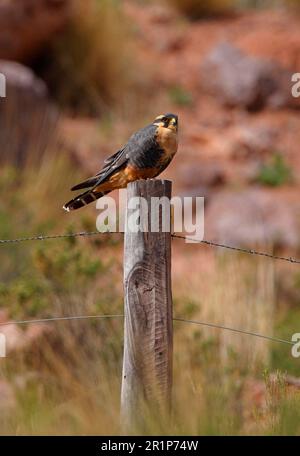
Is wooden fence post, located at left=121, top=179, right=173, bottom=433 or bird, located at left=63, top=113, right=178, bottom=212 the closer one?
wooden fence post, located at left=121, top=179, right=173, bottom=433

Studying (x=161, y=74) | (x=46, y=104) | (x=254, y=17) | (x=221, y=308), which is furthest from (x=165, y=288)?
(x=254, y=17)

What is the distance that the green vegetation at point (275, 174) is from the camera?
468 inches

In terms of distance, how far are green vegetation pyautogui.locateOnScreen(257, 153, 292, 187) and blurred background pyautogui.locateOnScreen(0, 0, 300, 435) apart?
23 millimetres

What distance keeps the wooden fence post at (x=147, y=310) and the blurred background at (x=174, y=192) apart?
0.44 ft

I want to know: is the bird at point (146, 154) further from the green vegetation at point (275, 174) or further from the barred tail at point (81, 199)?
the green vegetation at point (275, 174)

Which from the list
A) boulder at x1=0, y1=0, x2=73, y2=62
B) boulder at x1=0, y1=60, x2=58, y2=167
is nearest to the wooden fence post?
boulder at x1=0, y1=60, x2=58, y2=167

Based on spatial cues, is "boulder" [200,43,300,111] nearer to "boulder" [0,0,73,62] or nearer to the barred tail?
"boulder" [0,0,73,62]

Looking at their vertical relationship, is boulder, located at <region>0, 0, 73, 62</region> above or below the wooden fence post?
above

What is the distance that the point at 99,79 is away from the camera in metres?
13.6

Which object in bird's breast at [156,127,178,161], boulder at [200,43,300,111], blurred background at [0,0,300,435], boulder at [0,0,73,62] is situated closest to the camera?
bird's breast at [156,127,178,161]

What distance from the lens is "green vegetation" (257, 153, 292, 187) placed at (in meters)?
11.9

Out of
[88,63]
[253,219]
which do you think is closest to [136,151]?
[253,219]
